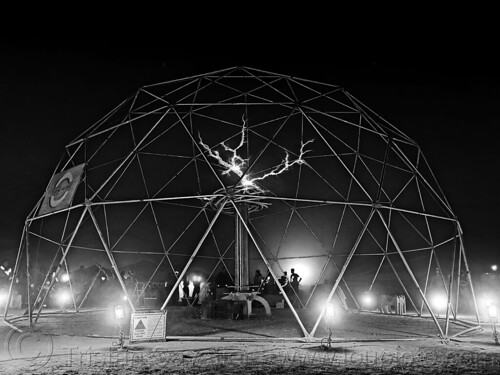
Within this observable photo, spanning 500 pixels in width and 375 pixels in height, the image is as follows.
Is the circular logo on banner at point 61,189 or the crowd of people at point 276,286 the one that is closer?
the circular logo on banner at point 61,189

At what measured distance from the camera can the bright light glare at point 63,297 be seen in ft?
77.3

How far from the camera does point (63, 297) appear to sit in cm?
2364

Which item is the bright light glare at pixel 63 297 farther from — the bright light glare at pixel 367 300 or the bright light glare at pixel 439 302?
the bright light glare at pixel 439 302

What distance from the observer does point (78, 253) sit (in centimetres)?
3538

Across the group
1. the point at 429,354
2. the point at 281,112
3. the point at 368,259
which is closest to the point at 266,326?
the point at 429,354

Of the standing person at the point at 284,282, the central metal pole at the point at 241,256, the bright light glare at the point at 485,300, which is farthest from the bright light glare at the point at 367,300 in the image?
the central metal pole at the point at 241,256

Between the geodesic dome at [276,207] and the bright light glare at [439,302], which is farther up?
the geodesic dome at [276,207]

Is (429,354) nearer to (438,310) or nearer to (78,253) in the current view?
(438,310)

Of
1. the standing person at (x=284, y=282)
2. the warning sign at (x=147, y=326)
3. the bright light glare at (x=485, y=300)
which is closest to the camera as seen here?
the warning sign at (x=147, y=326)

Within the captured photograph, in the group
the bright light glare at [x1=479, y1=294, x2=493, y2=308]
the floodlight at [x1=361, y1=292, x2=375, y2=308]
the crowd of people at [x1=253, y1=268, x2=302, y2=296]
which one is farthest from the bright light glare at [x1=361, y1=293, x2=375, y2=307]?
the bright light glare at [x1=479, y1=294, x2=493, y2=308]

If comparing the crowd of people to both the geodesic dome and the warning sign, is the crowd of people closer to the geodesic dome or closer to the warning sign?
the geodesic dome

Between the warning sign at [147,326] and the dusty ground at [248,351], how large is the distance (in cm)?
19

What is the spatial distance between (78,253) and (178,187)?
13.3m

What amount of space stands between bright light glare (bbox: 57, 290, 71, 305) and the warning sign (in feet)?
49.7
